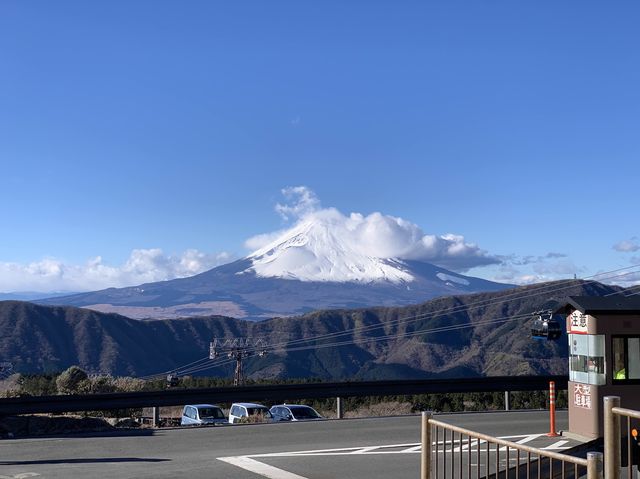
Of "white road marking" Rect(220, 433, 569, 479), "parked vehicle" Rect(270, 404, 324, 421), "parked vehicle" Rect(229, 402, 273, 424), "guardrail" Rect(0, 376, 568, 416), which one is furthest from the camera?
"parked vehicle" Rect(229, 402, 273, 424)

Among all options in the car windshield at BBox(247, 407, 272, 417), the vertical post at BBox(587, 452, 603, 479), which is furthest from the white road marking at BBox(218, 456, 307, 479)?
the car windshield at BBox(247, 407, 272, 417)

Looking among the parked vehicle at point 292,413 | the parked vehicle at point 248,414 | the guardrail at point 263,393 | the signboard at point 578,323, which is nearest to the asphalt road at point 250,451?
the guardrail at point 263,393

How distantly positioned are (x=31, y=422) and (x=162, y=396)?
3.21 metres

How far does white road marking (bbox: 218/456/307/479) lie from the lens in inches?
504

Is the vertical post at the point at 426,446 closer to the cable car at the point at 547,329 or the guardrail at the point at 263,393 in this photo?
the cable car at the point at 547,329

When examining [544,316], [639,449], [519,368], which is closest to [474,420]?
[544,316]

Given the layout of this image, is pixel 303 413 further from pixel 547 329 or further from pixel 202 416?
pixel 547 329

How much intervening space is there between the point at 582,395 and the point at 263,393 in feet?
27.5

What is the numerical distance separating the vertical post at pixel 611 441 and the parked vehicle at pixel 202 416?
61.3 feet

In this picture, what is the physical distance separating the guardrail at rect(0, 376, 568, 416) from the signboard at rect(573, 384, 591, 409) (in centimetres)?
664

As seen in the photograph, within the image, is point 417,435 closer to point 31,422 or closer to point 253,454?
point 253,454

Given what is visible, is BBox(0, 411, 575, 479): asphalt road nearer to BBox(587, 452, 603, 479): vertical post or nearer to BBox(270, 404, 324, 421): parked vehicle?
BBox(270, 404, 324, 421): parked vehicle

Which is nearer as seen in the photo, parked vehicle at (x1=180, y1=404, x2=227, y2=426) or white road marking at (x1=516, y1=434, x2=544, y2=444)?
white road marking at (x1=516, y1=434, x2=544, y2=444)

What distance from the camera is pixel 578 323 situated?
679 inches
